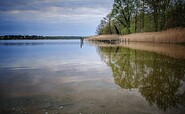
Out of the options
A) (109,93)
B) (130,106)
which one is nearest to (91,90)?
(109,93)

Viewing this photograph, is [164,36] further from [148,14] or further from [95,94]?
[95,94]

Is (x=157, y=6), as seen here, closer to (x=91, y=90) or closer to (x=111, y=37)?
(x=111, y=37)

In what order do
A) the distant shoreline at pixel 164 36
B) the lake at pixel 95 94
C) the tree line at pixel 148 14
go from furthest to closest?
the tree line at pixel 148 14 < the distant shoreline at pixel 164 36 < the lake at pixel 95 94

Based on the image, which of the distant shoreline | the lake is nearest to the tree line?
the distant shoreline

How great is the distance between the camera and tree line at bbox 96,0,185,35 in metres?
39.4

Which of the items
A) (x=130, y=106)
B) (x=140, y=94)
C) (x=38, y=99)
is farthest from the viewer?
(x=140, y=94)

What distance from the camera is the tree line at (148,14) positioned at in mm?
39375

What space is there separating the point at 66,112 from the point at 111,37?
169ft

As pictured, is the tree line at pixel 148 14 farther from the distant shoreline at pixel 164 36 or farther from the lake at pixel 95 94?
the lake at pixel 95 94

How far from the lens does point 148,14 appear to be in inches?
1905

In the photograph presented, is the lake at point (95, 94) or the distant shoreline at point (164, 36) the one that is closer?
the lake at point (95, 94)

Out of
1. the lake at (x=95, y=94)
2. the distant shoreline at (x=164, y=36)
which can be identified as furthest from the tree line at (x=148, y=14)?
the lake at (x=95, y=94)

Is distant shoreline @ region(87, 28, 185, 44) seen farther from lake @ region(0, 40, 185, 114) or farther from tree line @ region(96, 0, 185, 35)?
lake @ region(0, 40, 185, 114)

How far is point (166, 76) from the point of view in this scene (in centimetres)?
825
